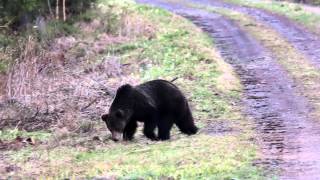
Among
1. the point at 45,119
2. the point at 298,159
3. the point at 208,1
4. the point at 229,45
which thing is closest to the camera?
the point at 298,159

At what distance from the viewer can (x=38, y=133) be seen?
43.8 feet

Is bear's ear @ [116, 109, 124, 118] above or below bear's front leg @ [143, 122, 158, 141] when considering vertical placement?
above

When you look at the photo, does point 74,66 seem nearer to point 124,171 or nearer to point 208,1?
point 124,171

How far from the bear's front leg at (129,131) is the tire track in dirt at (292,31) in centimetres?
950

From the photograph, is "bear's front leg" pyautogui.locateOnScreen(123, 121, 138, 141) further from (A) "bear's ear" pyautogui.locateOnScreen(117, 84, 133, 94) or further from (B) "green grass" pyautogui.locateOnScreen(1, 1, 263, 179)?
(A) "bear's ear" pyautogui.locateOnScreen(117, 84, 133, 94)

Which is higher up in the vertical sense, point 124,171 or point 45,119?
point 124,171

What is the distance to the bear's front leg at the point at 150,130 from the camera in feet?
40.4

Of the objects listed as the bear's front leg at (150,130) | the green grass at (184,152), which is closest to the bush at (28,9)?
the green grass at (184,152)

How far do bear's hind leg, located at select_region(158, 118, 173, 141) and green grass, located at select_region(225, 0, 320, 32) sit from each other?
16.6 m

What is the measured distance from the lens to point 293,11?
108 feet

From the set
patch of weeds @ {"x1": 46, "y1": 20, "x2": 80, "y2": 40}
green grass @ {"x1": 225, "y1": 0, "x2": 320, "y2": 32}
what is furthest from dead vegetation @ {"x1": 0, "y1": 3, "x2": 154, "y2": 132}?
green grass @ {"x1": 225, "y1": 0, "x2": 320, "y2": 32}

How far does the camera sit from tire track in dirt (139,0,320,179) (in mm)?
10234

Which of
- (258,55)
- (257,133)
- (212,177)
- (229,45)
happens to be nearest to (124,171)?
(212,177)

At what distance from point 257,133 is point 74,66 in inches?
393
